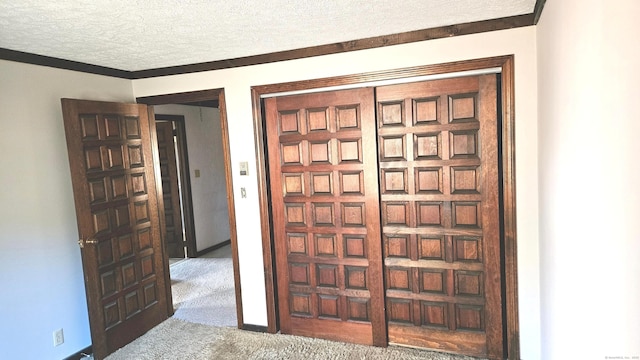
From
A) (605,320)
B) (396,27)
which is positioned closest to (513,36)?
(396,27)

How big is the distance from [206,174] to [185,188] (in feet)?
1.71

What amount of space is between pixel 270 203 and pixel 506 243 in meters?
1.80

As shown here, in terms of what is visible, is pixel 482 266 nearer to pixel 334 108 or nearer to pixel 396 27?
pixel 334 108

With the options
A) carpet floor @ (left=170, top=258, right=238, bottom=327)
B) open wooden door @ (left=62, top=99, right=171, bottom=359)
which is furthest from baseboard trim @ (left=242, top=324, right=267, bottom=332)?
open wooden door @ (left=62, top=99, right=171, bottom=359)

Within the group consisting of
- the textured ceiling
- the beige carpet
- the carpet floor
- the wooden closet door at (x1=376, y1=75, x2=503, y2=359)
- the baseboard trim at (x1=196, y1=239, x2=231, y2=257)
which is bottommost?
the beige carpet

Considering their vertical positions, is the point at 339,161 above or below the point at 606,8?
below

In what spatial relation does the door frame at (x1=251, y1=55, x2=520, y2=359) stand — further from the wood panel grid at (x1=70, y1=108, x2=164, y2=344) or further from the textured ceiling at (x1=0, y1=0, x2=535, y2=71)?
the wood panel grid at (x1=70, y1=108, x2=164, y2=344)

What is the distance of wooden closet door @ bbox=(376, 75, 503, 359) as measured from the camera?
258 cm

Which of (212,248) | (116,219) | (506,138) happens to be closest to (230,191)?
(116,219)

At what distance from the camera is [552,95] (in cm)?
185

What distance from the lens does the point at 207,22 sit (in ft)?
7.22

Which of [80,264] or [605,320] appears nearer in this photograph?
[605,320]

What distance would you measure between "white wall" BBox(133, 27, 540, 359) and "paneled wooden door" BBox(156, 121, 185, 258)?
7.31 feet

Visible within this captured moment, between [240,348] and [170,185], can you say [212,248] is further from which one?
[240,348]
